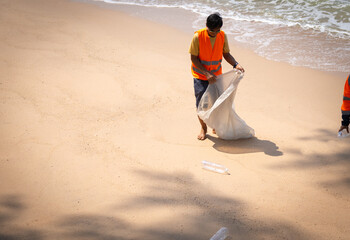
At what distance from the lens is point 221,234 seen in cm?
258

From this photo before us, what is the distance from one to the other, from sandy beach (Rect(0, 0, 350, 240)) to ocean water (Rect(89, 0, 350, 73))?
0.53m

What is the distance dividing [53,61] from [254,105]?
11.1 ft

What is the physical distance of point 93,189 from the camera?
3039 mm

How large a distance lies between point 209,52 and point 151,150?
1257mm

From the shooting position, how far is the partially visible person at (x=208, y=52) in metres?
3.20

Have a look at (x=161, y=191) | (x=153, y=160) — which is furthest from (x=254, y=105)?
(x=161, y=191)

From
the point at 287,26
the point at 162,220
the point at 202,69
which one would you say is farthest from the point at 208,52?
the point at 287,26

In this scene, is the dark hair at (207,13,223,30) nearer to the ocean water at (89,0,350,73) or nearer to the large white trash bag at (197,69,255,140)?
the large white trash bag at (197,69,255,140)

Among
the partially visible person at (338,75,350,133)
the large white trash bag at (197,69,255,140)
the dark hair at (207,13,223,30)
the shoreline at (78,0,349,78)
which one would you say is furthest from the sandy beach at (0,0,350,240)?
the dark hair at (207,13,223,30)

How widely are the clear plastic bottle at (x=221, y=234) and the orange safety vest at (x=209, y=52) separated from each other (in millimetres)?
1635

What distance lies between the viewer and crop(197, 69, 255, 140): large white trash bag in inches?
136

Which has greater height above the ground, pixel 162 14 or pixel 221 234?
pixel 162 14

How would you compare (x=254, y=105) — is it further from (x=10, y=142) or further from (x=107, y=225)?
(x=10, y=142)

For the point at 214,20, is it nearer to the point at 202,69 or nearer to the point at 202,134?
the point at 202,69
